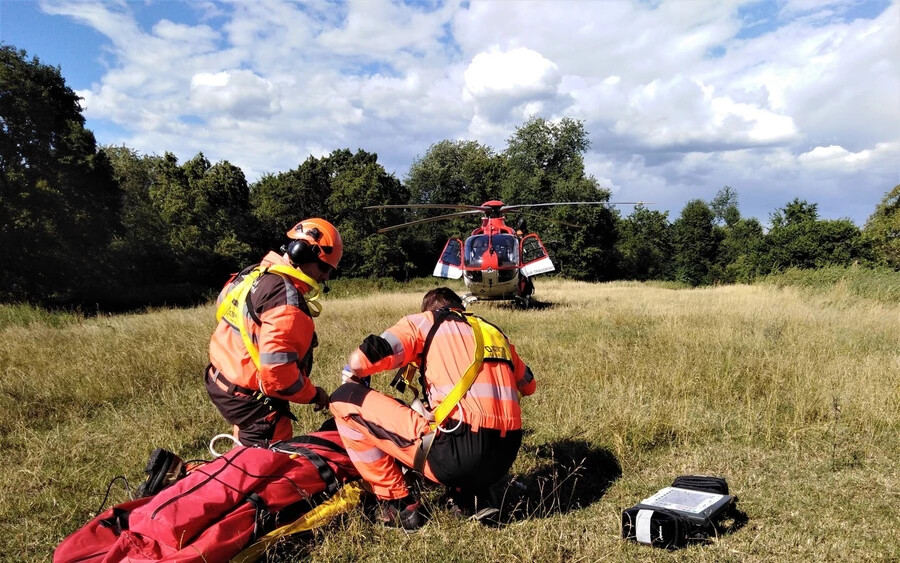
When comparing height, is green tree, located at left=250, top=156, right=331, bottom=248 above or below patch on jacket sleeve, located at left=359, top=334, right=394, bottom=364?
above

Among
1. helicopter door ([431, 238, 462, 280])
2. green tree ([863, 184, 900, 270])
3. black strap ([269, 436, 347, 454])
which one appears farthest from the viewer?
green tree ([863, 184, 900, 270])

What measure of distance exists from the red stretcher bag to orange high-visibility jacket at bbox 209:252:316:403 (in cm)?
41

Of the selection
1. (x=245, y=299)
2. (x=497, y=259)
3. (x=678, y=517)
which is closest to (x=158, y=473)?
(x=245, y=299)

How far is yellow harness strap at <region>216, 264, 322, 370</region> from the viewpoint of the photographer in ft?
11.0

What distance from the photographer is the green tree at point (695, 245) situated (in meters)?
44.9

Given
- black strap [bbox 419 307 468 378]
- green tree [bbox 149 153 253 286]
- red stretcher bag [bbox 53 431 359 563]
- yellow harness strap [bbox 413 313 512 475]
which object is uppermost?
green tree [bbox 149 153 253 286]

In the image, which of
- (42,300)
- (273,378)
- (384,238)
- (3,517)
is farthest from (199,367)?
(384,238)

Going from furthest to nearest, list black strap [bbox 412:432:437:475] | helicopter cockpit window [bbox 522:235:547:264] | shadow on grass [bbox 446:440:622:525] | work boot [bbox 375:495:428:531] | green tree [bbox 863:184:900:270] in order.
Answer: green tree [bbox 863:184:900:270] < helicopter cockpit window [bbox 522:235:547:264] < shadow on grass [bbox 446:440:622:525] < work boot [bbox 375:495:428:531] < black strap [bbox 412:432:437:475]

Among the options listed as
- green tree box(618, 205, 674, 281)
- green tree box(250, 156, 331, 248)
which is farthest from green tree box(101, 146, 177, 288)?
green tree box(618, 205, 674, 281)

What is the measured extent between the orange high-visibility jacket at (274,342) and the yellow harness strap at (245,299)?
0.03 meters

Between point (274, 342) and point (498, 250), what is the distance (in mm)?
11839

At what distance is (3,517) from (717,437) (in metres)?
5.66

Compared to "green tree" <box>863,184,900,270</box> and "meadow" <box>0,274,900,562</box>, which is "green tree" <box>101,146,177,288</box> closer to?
"meadow" <box>0,274,900,562</box>

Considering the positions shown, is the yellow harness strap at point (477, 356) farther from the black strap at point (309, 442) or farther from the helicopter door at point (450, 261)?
the helicopter door at point (450, 261)
